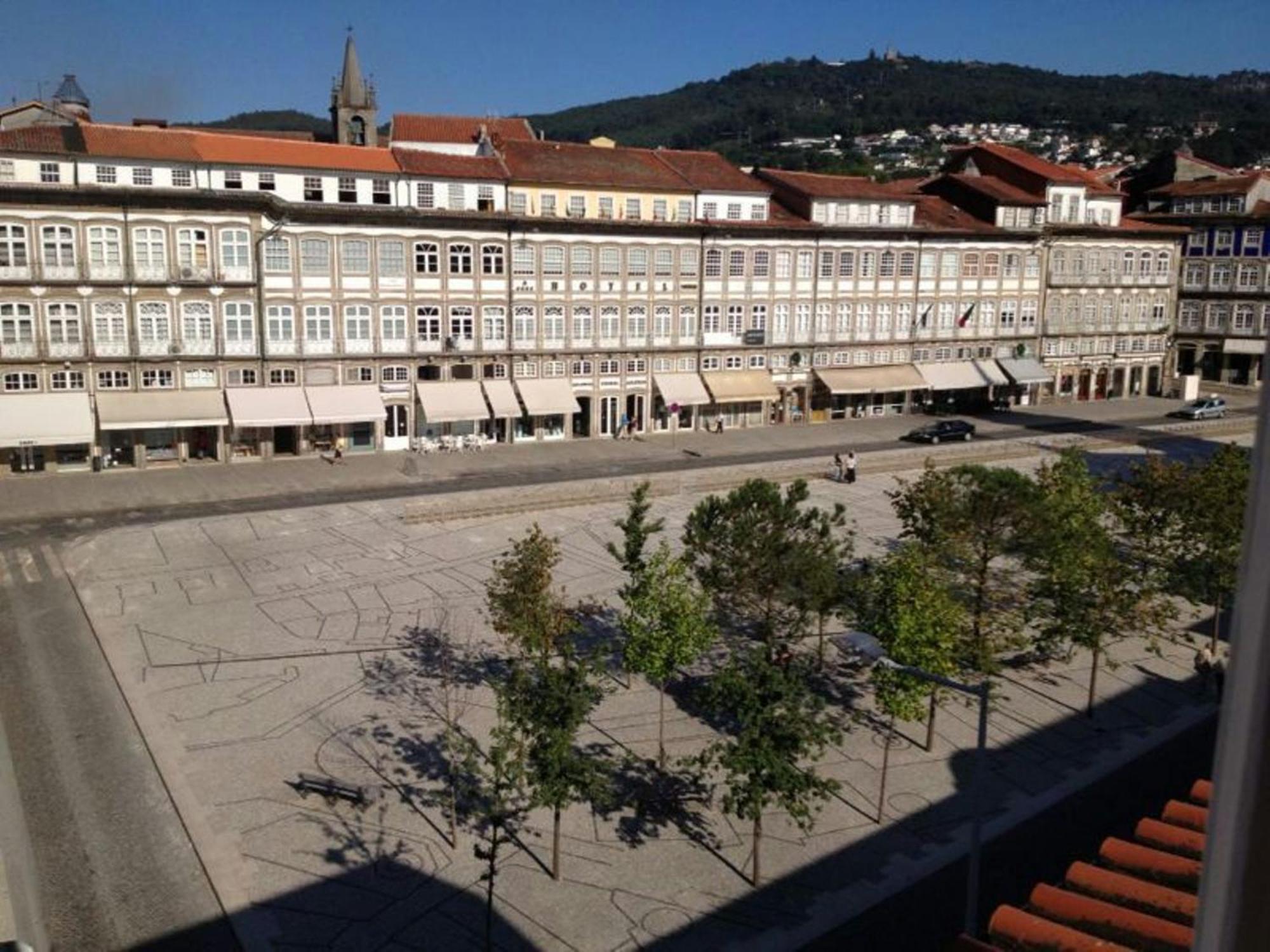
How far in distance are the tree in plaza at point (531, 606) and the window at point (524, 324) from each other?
1150 inches

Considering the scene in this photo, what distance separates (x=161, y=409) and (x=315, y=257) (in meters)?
9.14

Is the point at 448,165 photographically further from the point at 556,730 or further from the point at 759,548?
the point at 556,730

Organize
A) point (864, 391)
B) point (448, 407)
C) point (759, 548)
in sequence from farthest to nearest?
point (864, 391)
point (448, 407)
point (759, 548)

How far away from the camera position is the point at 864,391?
62750 millimetres

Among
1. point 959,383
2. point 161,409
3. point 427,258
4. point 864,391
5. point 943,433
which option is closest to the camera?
point 161,409

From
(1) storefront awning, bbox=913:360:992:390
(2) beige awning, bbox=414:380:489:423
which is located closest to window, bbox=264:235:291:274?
(2) beige awning, bbox=414:380:489:423

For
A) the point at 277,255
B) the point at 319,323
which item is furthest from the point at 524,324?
the point at 277,255

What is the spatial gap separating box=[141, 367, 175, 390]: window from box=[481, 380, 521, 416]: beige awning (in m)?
13.7

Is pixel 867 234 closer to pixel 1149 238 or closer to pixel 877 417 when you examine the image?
pixel 877 417

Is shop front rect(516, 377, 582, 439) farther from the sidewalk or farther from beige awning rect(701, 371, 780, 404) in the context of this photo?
beige awning rect(701, 371, 780, 404)

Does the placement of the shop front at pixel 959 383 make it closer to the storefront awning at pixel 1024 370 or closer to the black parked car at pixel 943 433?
the storefront awning at pixel 1024 370

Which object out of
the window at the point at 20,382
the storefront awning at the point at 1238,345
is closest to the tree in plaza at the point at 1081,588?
the window at the point at 20,382

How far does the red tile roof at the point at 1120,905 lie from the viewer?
11.2 metres

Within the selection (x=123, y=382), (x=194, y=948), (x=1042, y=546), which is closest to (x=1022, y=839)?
(x=1042, y=546)
